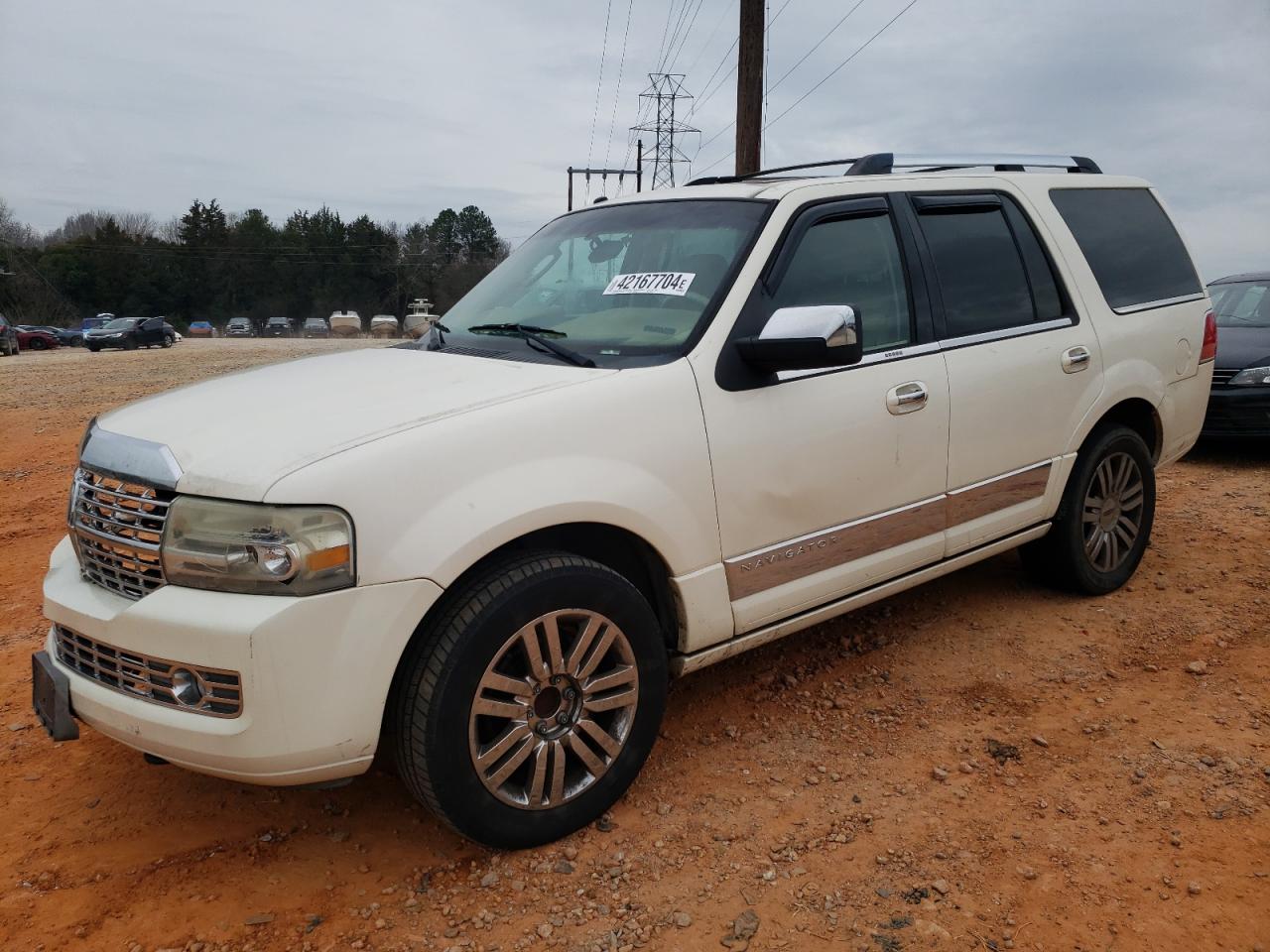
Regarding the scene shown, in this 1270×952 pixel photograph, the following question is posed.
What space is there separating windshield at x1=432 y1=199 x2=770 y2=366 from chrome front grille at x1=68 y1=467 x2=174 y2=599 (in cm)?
130

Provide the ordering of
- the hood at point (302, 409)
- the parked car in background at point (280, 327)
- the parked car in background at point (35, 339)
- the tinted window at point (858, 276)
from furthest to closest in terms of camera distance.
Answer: the parked car in background at point (280, 327) < the parked car in background at point (35, 339) < the tinted window at point (858, 276) < the hood at point (302, 409)

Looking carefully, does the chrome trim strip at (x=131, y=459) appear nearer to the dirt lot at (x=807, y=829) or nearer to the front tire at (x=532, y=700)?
the front tire at (x=532, y=700)

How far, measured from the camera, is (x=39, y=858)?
2.91m

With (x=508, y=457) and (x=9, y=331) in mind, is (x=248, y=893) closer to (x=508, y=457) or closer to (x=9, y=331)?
(x=508, y=457)

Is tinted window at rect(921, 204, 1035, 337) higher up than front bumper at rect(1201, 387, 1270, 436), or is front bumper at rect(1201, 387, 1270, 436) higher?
tinted window at rect(921, 204, 1035, 337)

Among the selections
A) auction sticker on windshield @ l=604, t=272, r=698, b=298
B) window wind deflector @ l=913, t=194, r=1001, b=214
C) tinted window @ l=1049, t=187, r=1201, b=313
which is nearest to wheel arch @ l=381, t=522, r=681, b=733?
auction sticker on windshield @ l=604, t=272, r=698, b=298

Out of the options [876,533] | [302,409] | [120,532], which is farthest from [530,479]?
[876,533]

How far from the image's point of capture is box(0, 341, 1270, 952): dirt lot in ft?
8.37

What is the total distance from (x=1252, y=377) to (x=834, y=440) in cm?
651

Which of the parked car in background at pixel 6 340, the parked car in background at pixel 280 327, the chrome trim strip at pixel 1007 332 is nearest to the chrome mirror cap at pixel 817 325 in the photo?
the chrome trim strip at pixel 1007 332

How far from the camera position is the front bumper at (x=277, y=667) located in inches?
92.8

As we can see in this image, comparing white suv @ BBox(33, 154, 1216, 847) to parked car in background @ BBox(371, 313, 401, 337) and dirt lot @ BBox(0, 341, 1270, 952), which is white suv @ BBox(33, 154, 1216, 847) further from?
parked car in background @ BBox(371, 313, 401, 337)

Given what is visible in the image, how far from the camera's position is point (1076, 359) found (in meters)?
4.23

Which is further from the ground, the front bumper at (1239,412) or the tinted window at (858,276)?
the tinted window at (858,276)
